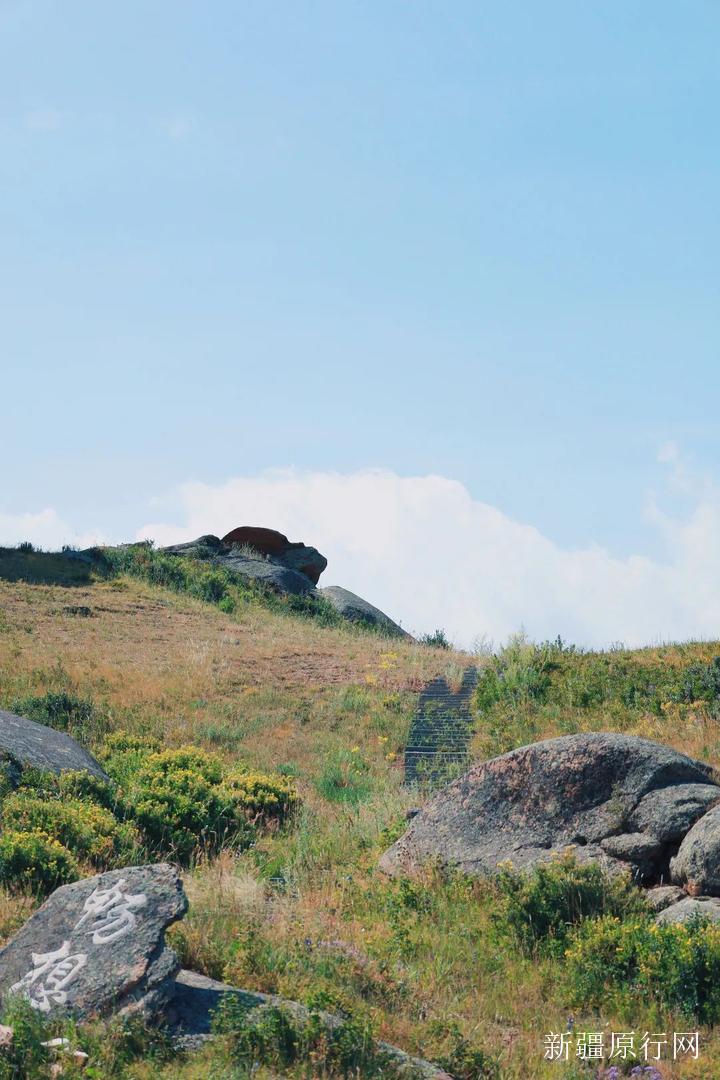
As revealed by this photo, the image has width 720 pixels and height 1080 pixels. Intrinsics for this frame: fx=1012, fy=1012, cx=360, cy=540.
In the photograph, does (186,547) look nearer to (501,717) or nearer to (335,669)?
(335,669)

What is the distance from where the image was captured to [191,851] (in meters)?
11.9

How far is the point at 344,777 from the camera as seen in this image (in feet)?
52.1

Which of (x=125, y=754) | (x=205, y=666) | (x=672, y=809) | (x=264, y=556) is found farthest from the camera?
(x=264, y=556)

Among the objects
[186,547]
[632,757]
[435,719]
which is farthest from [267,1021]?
[186,547]

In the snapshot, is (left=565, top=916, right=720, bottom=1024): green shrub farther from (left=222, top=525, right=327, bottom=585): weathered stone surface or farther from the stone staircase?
(left=222, top=525, right=327, bottom=585): weathered stone surface

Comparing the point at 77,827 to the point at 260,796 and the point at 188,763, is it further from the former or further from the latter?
the point at 188,763

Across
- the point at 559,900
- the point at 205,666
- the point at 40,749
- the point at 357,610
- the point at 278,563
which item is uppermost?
the point at 278,563

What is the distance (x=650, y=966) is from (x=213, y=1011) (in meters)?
3.36

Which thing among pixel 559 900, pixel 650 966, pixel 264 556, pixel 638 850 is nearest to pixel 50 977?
pixel 650 966

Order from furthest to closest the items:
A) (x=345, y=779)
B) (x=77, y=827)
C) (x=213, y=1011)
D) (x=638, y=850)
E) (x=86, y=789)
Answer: (x=345, y=779) → (x=86, y=789) → (x=77, y=827) → (x=638, y=850) → (x=213, y=1011)

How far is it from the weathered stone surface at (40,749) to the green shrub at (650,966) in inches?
280

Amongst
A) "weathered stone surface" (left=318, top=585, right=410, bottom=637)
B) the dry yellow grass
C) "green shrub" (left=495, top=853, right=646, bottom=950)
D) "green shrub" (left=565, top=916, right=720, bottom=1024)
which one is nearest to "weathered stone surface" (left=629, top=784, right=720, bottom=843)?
"green shrub" (left=495, top=853, right=646, bottom=950)

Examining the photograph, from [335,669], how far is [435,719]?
4948 mm

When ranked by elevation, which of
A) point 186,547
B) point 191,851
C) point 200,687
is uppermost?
point 186,547
